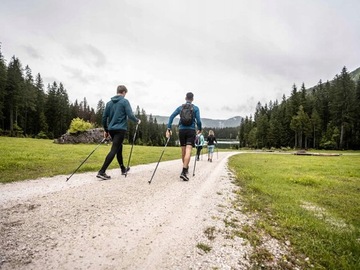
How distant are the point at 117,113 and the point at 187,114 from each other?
2808 millimetres

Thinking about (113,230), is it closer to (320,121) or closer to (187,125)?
(187,125)

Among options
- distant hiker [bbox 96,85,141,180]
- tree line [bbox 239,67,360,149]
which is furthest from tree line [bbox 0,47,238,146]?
tree line [bbox 239,67,360,149]

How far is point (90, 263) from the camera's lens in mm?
2568

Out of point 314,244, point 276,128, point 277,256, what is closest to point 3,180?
point 277,256

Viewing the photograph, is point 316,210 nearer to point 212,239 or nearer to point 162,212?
point 212,239

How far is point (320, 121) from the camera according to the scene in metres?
71.6

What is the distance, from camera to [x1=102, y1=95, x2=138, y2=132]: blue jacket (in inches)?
305

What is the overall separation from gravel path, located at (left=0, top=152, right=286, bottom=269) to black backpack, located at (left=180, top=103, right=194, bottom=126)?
3524 millimetres

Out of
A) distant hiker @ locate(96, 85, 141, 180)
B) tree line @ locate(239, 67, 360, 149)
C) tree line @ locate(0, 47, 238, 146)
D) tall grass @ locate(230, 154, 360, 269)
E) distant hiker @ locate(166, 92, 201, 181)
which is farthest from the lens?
tree line @ locate(239, 67, 360, 149)

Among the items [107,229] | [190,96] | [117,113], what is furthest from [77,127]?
[107,229]

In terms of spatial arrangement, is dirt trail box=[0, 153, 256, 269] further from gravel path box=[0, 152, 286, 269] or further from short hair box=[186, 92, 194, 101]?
short hair box=[186, 92, 194, 101]

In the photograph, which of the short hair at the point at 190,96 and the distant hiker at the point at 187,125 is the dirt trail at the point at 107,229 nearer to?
the distant hiker at the point at 187,125

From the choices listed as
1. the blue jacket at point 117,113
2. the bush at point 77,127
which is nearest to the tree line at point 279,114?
the bush at point 77,127

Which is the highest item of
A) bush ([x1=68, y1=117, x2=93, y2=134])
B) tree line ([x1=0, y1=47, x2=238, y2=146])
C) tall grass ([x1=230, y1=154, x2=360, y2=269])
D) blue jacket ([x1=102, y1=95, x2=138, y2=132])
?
tree line ([x1=0, y1=47, x2=238, y2=146])
